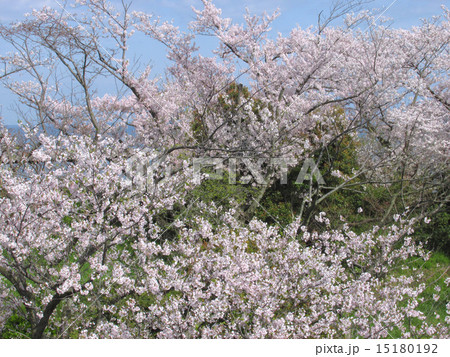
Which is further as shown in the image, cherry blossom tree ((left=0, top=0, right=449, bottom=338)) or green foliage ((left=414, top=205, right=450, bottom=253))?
green foliage ((left=414, top=205, right=450, bottom=253))

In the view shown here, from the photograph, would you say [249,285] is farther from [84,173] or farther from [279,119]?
[279,119]

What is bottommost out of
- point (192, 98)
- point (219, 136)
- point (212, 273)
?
point (212, 273)

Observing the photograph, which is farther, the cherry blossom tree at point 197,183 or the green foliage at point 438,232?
the green foliage at point 438,232

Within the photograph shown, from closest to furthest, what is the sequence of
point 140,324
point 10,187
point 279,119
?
point 10,187 → point 140,324 → point 279,119

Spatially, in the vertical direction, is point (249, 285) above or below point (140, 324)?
above

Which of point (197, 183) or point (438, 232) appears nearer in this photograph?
point (197, 183)

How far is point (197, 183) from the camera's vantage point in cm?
480

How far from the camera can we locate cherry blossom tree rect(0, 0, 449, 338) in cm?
380

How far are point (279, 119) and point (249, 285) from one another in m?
5.52

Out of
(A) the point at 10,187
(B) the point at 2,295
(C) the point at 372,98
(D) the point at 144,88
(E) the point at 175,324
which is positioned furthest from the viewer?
(D) the point at 144,88

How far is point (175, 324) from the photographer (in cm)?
371

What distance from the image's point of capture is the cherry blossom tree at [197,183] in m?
3.80

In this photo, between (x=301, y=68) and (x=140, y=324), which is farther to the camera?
(x=301, y=68)

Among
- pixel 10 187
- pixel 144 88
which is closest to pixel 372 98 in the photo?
pixel 144 88
